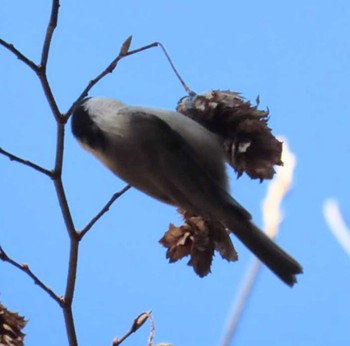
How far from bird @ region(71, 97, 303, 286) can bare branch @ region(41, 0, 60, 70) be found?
0.52 ft

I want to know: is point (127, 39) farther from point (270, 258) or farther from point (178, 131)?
point (270, 258)

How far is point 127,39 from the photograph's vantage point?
0.55m

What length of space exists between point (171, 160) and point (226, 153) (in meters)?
0.07

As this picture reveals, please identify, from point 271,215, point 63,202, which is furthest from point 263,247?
point 63,202

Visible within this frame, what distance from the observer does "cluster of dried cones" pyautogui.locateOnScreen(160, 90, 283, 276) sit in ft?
1.83

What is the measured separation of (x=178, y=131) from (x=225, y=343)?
0.24m

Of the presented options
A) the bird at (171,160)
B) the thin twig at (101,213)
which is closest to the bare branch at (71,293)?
the thin twig at (101,213)

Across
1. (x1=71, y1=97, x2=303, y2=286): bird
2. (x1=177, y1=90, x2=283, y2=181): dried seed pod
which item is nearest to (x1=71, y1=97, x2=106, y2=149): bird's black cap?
(x1=71, y1=97, x2=303, y2=286): bird

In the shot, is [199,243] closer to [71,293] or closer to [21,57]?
[71,293]

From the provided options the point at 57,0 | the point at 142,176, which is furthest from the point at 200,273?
the point at 57,0

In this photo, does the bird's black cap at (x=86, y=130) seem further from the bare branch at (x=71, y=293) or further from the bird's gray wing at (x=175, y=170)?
the bare branch at (x=71, y=293)

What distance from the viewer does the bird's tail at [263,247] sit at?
587mm

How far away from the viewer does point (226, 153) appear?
59cm

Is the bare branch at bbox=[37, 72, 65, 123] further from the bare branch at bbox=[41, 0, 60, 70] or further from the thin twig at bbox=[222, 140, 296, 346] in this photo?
the thin twig at bbox=[222, 140, 296, 346]
